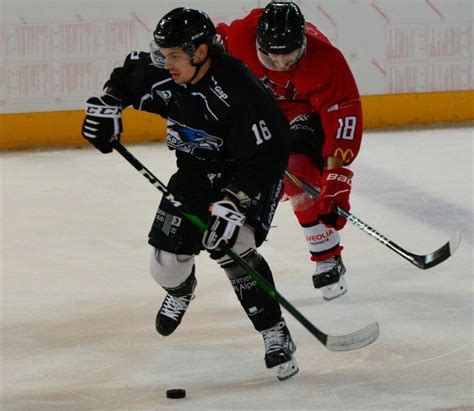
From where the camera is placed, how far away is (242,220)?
3.09 meters

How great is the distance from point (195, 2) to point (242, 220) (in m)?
4.01

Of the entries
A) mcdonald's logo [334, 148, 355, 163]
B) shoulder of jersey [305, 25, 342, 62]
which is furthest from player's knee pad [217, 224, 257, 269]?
shoulder of jersey [305, 25, 342, 62]

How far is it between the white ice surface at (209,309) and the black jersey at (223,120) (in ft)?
1.83

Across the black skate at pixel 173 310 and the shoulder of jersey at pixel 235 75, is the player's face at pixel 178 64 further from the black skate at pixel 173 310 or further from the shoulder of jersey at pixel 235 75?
the black skate at pixel 173 310

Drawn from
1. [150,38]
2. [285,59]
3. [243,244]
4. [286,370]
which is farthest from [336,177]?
[150,38]

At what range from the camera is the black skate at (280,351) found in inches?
130

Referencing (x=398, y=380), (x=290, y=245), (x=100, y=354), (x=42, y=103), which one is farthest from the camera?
(x=42, y=103)

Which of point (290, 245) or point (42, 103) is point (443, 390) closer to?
point (290, 245)

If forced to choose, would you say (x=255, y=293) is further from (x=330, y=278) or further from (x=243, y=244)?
(x=330, y=278)

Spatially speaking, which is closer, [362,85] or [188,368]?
[188,368]

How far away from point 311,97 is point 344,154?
234 mm

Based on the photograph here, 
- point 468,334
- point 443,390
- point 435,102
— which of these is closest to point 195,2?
point 435,102

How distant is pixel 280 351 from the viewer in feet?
Result: 10.8

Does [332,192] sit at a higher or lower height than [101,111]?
lower
